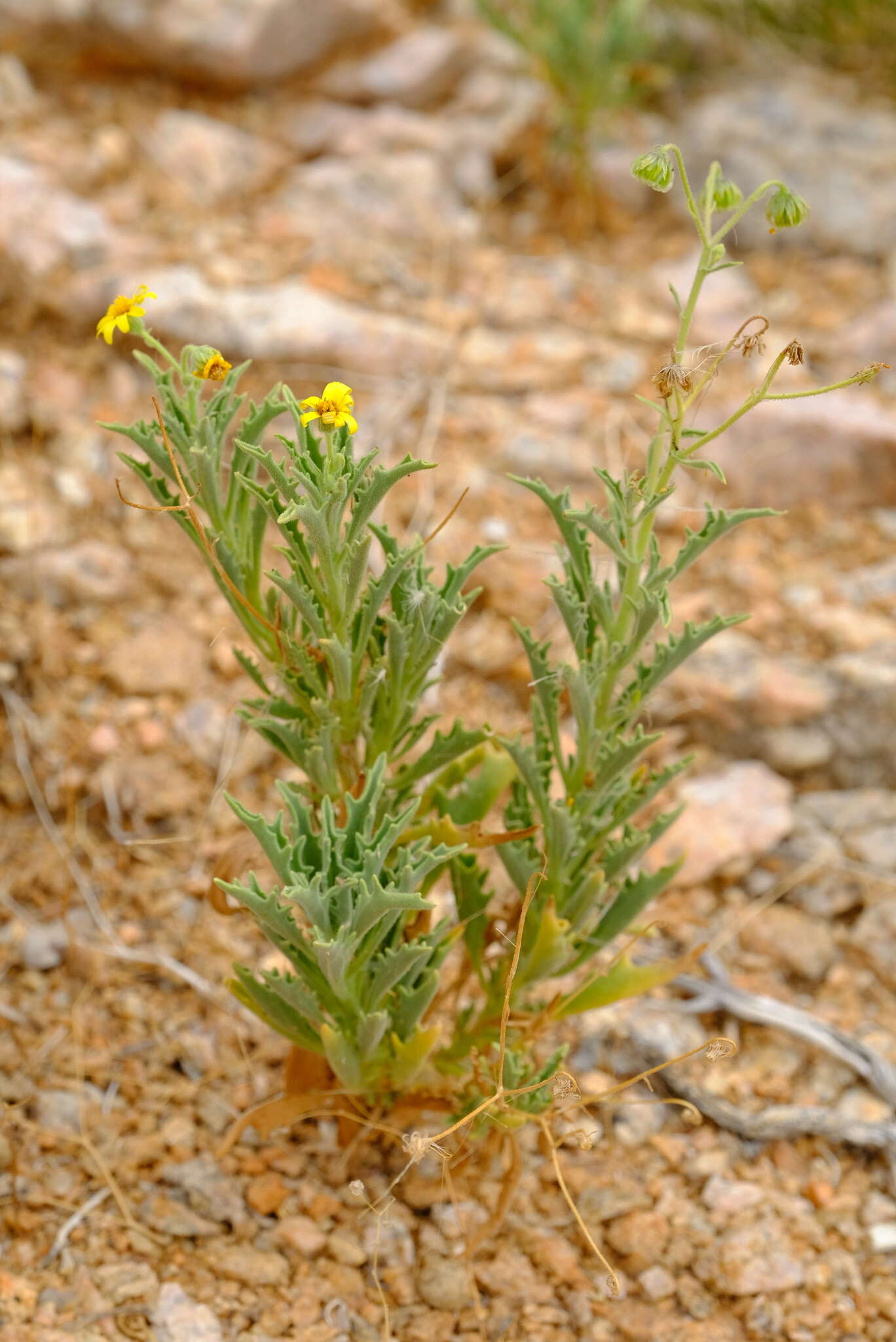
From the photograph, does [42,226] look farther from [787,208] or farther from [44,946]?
[787,208]

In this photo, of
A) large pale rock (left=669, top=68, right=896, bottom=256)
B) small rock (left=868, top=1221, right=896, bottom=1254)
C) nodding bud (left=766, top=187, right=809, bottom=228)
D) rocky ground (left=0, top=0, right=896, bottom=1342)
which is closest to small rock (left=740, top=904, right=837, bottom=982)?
rocky ground (left=0, top=0, right=896, bottom=1342)


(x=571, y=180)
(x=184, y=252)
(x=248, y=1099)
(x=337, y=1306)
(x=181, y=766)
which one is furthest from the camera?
(x=571, y=180)

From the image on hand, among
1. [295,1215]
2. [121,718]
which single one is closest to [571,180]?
[121,718]

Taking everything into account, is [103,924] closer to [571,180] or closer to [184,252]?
[184,252]

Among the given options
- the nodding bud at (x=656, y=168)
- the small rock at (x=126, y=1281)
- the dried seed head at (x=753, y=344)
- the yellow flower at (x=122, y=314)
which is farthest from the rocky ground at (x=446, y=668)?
the yellow flower at (x=122, y=314)

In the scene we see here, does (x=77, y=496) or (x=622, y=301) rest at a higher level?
(x=622, y=301)

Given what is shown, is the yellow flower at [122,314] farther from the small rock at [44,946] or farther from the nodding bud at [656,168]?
Answer: the small rock at [44,946]

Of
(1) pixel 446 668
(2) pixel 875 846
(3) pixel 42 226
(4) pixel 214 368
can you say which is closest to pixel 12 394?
(3) pixel 42 226
